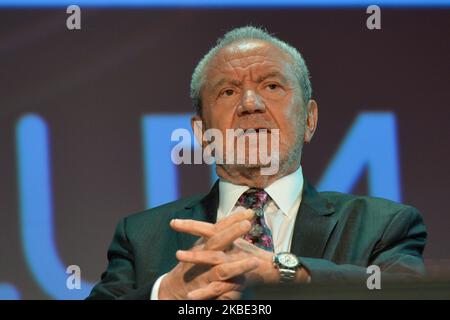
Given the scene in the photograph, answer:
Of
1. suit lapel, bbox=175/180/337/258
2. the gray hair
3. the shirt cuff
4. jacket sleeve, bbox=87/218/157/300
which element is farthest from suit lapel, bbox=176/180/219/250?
the shirt cuff

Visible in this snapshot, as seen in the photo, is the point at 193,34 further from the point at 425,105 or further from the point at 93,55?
the point at 425,105

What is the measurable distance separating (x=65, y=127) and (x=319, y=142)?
0.78m

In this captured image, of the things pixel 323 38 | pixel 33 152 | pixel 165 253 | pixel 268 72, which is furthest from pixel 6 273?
pixel 323 38

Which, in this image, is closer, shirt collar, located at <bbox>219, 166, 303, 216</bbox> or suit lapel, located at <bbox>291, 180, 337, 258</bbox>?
suit lapel, located at <bbox>291, 180, 337, 258</bbox>

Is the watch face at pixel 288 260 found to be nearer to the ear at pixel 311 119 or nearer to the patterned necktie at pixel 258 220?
the patterned necktie at pixel 258 220

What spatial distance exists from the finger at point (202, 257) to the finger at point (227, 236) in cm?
2

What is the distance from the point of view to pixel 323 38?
2.82m

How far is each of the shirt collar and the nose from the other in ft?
0.66

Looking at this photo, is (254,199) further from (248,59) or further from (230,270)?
(230,270)

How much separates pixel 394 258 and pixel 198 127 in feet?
2.46

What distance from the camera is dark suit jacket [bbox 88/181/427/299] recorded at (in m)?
2.29

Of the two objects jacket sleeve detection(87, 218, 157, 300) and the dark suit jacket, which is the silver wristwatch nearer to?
the dark suit jacket

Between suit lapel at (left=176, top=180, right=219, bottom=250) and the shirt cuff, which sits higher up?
suit lapel at (left=176, top=180, right=219, bottom=250)

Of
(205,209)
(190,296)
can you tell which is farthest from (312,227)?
(190,296)
